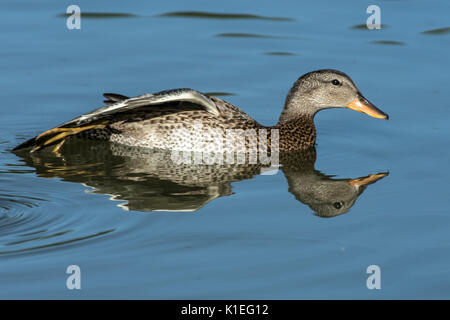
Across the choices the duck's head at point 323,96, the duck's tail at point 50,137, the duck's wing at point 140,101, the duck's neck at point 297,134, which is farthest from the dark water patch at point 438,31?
the duck's tail at point 50,137

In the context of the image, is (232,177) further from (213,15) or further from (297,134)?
(213,15)

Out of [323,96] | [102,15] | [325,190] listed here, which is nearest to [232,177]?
[325,190]

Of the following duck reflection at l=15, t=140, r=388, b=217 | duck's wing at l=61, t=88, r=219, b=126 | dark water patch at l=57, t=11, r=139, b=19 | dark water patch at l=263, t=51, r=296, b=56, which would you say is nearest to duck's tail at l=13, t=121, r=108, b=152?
duck reflection at l=15, t=140, r=388, b=217

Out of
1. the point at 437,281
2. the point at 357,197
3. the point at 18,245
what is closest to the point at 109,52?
the point at 357,197

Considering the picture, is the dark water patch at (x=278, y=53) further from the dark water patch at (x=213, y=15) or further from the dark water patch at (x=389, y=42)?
the dark water patch at (x=213, y=15)

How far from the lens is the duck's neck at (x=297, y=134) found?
10852 millimetres

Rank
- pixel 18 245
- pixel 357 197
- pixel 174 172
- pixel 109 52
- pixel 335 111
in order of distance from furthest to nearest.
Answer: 1. pixel 109 52
2. pixel 335 111
3. pixel 174 172
4. pixel 357 197
5. pixel 18 245

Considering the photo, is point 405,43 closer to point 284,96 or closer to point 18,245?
point 284,96

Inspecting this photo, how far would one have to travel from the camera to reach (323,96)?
11078 millimetres

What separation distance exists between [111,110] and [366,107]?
2.94 m

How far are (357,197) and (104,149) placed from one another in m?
3.08

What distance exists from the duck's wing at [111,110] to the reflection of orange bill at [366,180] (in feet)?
5.84

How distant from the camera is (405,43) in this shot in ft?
46.2

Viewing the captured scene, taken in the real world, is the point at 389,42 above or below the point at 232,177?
above
